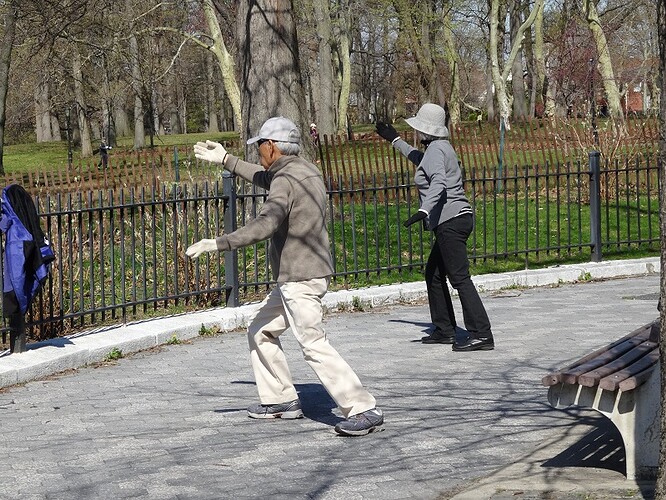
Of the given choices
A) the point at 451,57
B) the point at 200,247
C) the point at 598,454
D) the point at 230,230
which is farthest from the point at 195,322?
the point at 451,57

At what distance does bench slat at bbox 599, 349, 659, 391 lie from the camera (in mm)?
5180

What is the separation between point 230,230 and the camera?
1109 cm

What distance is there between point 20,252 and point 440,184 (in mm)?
3137

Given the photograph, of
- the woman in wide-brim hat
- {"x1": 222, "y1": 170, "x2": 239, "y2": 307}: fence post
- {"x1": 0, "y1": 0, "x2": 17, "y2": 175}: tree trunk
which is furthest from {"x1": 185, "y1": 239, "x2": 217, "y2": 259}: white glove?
{"x1": 0, "y1": 0, "x2": 17, "y2": 175}: tree trunk

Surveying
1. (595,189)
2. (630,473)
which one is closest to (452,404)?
(630,473)

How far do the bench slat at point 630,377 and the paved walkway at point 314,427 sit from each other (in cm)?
45

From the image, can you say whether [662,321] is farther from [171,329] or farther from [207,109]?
[207,109]

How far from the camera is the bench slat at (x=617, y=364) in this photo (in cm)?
528

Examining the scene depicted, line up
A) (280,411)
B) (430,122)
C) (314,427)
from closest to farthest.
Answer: (314,427), (280,411), (430,122)

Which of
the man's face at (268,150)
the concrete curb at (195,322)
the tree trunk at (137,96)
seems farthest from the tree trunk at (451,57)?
the man's face at (268,150)

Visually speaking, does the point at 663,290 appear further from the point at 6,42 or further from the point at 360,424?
the point at 6,42

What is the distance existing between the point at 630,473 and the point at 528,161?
59.9 feet

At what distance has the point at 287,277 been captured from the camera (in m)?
6.73

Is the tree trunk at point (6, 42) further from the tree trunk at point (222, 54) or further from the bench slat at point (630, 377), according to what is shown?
the bench slat at point (630, 377)
